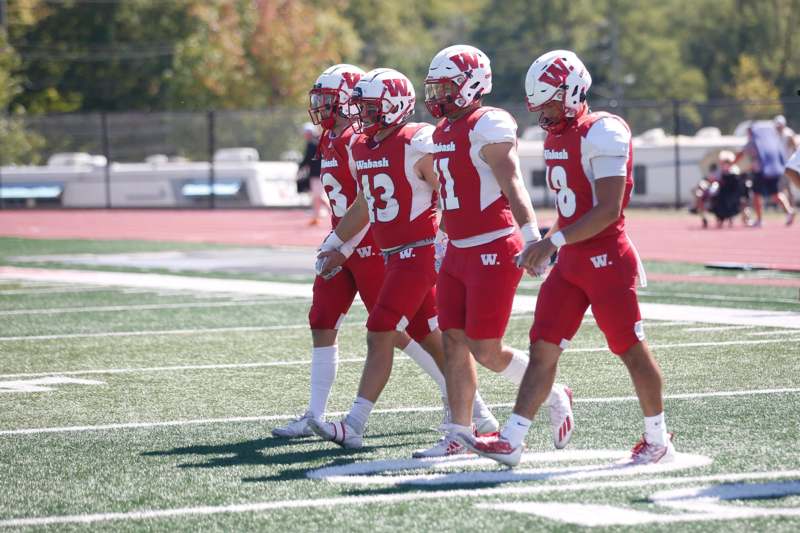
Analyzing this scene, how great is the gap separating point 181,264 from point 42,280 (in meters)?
2.28

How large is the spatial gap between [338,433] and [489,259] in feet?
3.75

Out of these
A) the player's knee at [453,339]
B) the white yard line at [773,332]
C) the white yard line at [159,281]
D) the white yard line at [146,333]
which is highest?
the player's knee at [453,339]

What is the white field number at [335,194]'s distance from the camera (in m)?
8.12

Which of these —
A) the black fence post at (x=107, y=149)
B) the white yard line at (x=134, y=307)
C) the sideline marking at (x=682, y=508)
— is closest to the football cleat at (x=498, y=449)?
the sideline marking at (x=682, y=508)

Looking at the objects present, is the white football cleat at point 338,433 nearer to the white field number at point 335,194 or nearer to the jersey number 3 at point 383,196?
the jersey number 3 at point 383,196

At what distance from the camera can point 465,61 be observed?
707cm

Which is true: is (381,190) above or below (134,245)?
above

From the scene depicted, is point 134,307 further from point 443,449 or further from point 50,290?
point 443,449

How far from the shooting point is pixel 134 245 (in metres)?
23.0

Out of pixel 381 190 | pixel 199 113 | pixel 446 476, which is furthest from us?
pixel 199 113

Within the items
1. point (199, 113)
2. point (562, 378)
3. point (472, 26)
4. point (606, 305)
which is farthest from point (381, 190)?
point (472, 26)

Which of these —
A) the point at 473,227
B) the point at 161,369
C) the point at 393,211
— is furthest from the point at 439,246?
the point at 161,369

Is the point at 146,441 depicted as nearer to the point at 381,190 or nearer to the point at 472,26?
the point at 381,190

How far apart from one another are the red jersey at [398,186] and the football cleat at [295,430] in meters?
0.99
